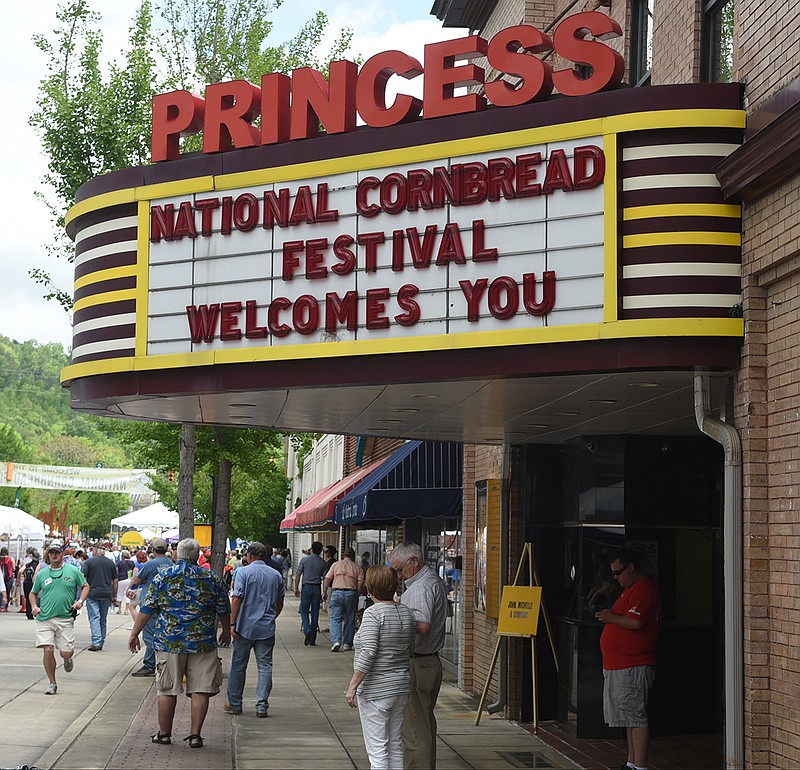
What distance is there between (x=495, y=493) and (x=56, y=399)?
181106mm

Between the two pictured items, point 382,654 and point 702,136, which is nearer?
point 702,136

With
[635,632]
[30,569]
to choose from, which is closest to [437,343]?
[635,632]

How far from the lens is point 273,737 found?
11.9 meters

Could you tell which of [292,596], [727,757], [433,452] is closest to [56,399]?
[292,596]

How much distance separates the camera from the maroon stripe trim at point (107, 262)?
10617 mm

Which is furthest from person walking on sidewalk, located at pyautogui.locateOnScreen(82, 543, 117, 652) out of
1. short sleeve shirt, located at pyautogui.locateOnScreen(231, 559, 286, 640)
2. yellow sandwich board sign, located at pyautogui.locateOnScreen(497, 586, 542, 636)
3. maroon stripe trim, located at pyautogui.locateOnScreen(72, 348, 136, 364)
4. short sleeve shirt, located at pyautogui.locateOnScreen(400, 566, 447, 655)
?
short sleeve shirt, located at pyautogui.locateOnScreen(400, 566, 447, 655)

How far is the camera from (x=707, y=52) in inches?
369

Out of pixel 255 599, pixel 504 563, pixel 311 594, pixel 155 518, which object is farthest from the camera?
pixel 155 518

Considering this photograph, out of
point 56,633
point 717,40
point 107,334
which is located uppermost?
point 717,40

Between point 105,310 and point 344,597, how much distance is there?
11570mm

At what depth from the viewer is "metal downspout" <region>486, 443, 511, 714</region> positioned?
13547 mm

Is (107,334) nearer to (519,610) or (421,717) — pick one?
(421,717)

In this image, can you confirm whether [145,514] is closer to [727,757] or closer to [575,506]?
[575,506]

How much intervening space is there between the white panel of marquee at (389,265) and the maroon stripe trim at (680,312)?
0.28 metres
